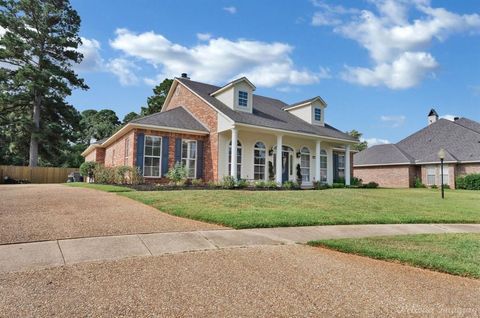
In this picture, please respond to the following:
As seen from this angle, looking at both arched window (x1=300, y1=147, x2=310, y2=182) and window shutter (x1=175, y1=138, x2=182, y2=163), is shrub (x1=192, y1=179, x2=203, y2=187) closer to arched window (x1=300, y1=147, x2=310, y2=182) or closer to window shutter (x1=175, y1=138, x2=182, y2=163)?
window shutter (x1=175, y1=138, x2=182, y2=163)

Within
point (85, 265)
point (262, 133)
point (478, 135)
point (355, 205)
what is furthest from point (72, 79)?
point (478, 135)

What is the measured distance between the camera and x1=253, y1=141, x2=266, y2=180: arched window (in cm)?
1896

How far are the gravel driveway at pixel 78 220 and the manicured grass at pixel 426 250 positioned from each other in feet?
9.67

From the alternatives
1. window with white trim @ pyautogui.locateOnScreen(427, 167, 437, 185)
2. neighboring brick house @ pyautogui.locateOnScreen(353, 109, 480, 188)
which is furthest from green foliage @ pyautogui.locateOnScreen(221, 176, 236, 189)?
window with white trim @ pyautogui.locateOnScreen(427, 167, 437, 185)

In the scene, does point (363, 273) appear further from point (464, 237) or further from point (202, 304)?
point (464, 237)

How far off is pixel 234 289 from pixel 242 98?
1627cm

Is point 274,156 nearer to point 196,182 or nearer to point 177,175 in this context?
point 196,182

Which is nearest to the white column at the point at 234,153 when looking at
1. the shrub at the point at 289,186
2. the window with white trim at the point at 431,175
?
the shrub at the point at 289,186

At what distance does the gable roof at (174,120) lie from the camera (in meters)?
16.6

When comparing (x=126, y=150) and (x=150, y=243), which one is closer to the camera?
(x=150, y=243)

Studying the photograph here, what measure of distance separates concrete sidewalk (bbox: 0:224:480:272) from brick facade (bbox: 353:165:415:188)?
919 inches

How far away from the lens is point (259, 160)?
19188mm

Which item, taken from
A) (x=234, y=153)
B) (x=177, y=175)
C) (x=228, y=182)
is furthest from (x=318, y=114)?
(x=177, y=175)

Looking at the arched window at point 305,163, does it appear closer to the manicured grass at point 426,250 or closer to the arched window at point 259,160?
the arched window at point 259,160
